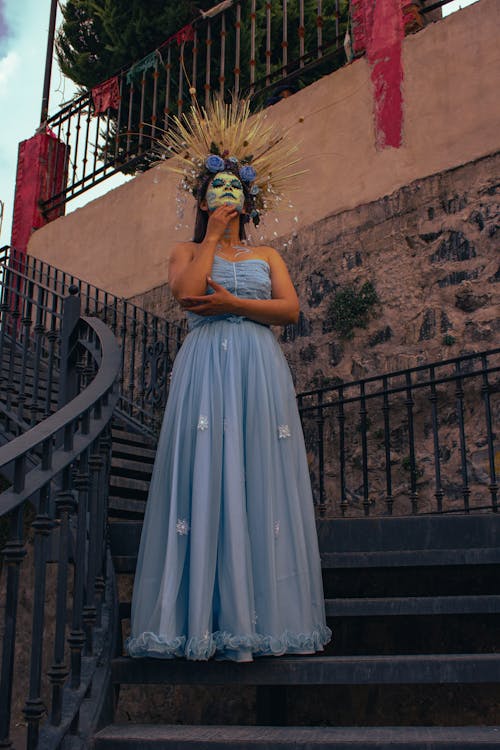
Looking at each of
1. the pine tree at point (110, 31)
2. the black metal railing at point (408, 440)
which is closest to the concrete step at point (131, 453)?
the black metal railing at point (408, 440)

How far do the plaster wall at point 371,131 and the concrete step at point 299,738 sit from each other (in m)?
4.12

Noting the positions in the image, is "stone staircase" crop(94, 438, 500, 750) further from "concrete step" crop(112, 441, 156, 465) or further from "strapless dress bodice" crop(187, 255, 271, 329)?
"strapless dress bodice" crop(187, 255, 271, 329)

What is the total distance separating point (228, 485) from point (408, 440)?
2866 millimetres

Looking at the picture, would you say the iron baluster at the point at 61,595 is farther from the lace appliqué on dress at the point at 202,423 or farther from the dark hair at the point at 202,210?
the dark hair at the point at 202,210

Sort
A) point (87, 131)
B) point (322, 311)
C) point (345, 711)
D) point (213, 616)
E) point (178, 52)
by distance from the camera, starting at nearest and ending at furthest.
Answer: point (213, 616) → point (345, 711) → point (322, 311) → point (178, 52) → point (87, 131)

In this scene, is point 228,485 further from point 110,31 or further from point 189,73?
point 110,31

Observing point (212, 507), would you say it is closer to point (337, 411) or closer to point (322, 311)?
point (337, 411)

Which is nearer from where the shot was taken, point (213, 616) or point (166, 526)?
point (213, 616)

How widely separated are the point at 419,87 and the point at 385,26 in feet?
2.58

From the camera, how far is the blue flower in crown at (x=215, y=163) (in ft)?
10.2

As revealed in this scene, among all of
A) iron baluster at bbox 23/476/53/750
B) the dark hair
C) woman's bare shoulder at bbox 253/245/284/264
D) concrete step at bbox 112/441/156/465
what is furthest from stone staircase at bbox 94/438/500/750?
the dark hair

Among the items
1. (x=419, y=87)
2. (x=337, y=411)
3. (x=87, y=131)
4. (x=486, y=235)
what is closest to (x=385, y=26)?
(x=419, y=87)

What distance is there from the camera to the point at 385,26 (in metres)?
6.27

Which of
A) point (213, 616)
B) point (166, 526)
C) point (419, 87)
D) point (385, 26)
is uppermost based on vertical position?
point (385, 26)
